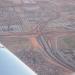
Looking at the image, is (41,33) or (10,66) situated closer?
(10,66)

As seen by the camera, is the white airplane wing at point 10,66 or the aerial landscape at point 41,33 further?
→ the aerial landscape at point 41,33

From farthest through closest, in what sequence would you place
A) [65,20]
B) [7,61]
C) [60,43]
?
[65,20] < [60,43] < [7,61]

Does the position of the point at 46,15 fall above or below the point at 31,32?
below

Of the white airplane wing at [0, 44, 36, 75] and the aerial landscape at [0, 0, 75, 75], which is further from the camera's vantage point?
the aerial landscape at [0, 0, 75, 75]

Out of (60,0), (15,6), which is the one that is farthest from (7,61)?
(60,0)

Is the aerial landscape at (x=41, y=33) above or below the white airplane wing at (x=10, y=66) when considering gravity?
below

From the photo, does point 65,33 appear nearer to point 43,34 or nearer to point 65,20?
point 43,34

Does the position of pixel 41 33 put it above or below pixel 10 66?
below

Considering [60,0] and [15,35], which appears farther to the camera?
[60,0]
